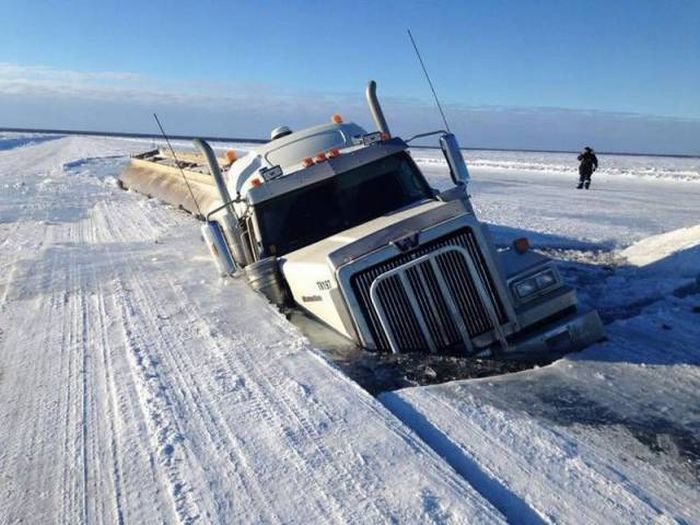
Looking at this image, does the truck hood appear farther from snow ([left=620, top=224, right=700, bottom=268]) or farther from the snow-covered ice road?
snow ([left=620, top=224, right=700, bottom=268])

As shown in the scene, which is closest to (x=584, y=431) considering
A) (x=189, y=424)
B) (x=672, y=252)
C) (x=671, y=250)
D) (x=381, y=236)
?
(x=381, y=236)

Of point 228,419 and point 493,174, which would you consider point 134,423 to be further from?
point 493,174

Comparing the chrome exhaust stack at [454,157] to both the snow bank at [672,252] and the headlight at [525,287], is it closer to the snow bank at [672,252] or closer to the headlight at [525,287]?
the headlight at [525,287]

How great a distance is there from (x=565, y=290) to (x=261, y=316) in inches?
144

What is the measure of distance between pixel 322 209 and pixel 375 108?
259 cm

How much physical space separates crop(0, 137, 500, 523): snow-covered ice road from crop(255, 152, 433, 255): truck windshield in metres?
1.02

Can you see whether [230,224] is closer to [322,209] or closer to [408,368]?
[322,209]

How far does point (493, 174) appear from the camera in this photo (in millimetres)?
31844

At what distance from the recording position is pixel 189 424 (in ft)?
16.2

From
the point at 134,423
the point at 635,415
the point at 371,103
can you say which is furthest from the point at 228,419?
the point at 371,103

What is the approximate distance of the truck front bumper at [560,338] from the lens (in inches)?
228

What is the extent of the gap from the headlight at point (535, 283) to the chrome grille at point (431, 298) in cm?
28

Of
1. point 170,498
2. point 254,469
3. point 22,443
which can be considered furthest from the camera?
point 22,443

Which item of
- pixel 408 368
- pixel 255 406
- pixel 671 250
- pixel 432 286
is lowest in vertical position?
pixel 671 250
